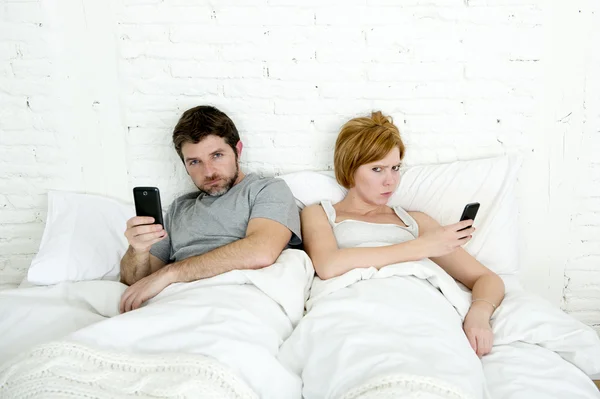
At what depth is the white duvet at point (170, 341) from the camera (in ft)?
3.64

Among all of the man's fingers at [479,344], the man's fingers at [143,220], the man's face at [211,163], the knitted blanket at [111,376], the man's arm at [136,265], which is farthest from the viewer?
the man's face at [211,163]

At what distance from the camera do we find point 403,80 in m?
1.97

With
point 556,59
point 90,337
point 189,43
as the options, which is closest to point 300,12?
point 189,43

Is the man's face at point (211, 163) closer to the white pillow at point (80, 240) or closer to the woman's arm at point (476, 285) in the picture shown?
the white pillow at point (80, 240)

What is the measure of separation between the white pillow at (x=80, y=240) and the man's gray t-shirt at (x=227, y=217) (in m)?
0.23

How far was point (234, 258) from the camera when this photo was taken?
1.63m

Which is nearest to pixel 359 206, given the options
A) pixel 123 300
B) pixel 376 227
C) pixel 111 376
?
pixel 376 227

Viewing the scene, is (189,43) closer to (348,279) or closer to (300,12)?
(300,12)

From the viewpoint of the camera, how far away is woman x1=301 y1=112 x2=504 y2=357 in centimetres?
159

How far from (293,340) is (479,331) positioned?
1.77 ft

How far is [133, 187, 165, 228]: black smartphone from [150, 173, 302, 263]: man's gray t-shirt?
31cm

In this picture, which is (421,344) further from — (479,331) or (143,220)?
(143,220)

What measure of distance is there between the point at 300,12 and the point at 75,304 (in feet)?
4.34

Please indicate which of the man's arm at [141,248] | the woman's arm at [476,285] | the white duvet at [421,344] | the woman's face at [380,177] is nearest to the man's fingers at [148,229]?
the man's arm at [141,248]
